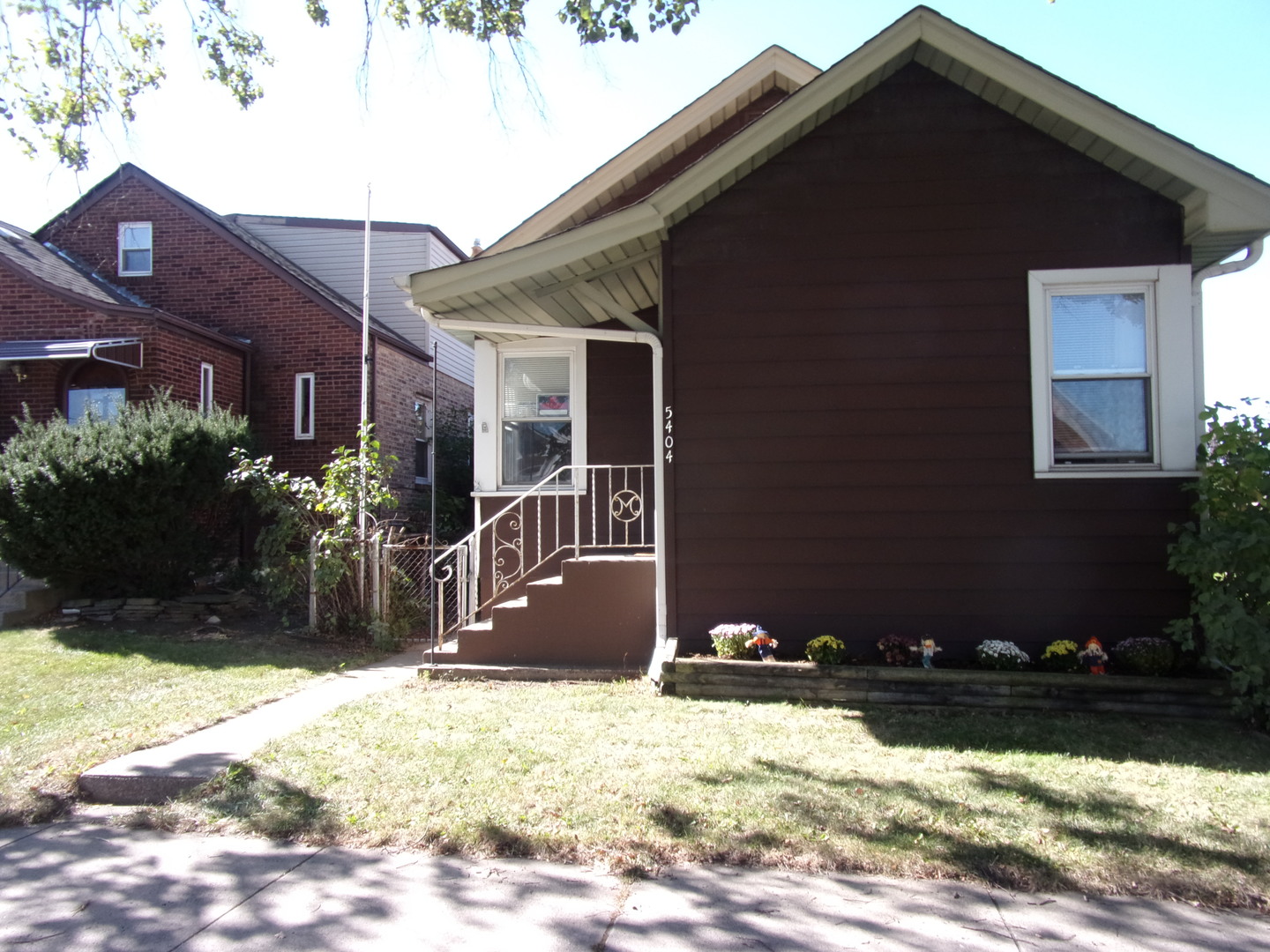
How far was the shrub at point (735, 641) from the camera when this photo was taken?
6594 millimetres

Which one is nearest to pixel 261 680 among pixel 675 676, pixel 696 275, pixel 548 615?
pixel 548 615

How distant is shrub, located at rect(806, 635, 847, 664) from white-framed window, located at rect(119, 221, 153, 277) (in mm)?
13831

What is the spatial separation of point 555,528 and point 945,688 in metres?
3.97

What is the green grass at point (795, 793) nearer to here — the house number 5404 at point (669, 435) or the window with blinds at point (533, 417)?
the house number 5404 at point (669, 435)

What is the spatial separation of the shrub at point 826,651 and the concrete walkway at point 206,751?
331 centimetres

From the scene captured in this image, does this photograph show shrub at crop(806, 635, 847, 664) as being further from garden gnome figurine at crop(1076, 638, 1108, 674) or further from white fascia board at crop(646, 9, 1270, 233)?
white fascia board at crop(646, 9, 1270, 233)

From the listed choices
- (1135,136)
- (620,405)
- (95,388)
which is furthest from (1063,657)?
(95,388)

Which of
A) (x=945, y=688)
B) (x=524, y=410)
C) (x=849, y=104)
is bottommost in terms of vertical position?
(x=945, y=688)

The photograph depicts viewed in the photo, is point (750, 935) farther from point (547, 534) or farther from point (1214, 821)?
point (547, 534)

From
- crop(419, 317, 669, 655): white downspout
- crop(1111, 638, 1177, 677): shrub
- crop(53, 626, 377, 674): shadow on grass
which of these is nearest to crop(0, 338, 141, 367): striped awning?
A: crop(53, 626, 377, 674): shadow on grass

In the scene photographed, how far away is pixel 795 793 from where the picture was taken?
436 centimetres

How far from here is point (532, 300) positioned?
7.66 m

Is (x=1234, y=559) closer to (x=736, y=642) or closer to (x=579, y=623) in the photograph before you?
(x=736, y=642)

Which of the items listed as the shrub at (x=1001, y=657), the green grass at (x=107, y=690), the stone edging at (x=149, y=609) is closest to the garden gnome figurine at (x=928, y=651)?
the shrub at (x=1001, y=657)
